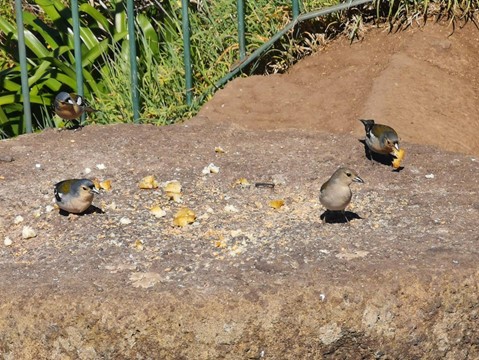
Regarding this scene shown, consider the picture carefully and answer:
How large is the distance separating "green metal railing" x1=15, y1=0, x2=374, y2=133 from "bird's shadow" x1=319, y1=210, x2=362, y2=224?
3100 millimetres

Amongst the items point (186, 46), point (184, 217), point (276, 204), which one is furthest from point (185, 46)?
point (184, 217)

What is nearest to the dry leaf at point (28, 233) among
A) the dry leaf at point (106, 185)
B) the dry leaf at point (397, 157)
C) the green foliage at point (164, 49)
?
the dry leaf at point (106, 185)

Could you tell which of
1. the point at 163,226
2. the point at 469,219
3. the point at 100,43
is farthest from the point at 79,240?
the point at 100,43

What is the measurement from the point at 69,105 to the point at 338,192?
3.12 metres

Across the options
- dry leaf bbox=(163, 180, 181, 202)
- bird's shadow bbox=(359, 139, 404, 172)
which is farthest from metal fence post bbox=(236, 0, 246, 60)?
dry leaf bbox=(163, 180, 181, 202)

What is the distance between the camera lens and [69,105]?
8.73m

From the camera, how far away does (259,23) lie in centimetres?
1001

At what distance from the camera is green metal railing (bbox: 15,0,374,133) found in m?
9.09

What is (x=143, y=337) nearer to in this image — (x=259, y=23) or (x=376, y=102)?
(x=376, y=102)

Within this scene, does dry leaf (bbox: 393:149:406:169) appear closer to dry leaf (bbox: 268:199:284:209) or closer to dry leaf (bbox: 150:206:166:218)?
dry leaf (bbox: 268:199:284:209)

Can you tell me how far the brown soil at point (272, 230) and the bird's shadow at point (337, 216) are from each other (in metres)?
0.05

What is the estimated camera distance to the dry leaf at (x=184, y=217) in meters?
6.65

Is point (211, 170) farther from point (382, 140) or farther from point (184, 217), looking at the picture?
point (382, 140)

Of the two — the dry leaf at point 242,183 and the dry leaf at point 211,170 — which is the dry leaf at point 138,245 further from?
the dry leaf at point 211,170
